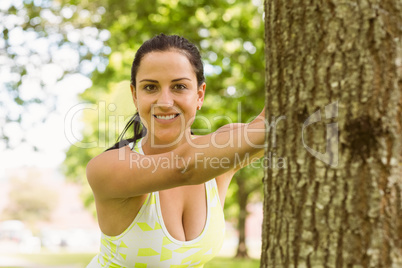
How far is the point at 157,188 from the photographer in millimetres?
2191

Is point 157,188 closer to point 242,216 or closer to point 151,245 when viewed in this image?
point 151,245

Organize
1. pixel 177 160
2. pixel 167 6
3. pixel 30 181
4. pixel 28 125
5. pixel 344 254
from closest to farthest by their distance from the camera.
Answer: pixel 344 254 < pixel 177 160 < pixel 167 6 < pixel 28 125 < pixel 30 181

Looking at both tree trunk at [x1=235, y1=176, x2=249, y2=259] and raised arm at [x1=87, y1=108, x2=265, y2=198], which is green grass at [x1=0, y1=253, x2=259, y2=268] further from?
raised arm at [x1=87, y1=108, x2=265, y2=198]

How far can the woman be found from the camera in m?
2.44

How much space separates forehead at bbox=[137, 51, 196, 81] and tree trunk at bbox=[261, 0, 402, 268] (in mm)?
1155

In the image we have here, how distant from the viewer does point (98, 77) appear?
12.3 metres

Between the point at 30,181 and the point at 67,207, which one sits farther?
the point at 30,181

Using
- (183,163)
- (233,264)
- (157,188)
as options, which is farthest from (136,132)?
(233,264)

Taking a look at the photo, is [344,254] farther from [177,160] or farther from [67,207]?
[67,207]

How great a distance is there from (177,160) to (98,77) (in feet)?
34.9

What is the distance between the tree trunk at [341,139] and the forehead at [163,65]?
3.79ft

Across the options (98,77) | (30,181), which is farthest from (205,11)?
(30,181)

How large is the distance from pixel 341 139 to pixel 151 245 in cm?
153

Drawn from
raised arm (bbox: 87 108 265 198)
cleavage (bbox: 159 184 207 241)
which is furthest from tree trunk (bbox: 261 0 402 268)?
cleavage (bbox: 159 184 207 241)
